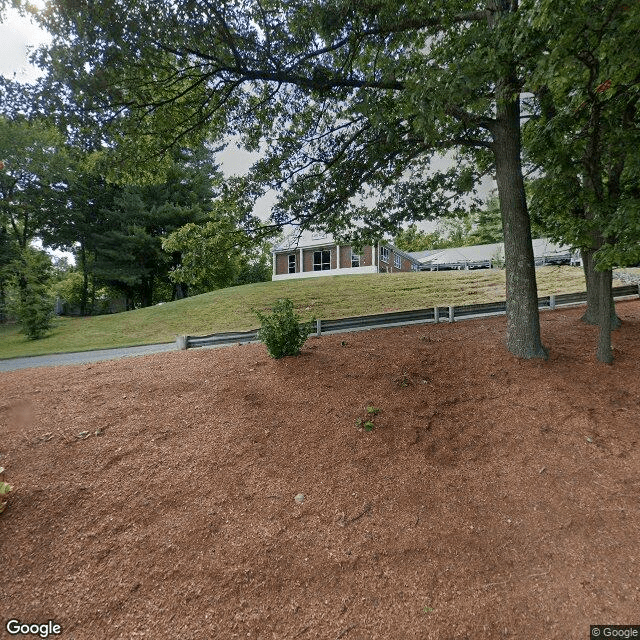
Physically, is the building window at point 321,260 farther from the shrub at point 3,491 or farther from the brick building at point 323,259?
the shrub at point 3,491

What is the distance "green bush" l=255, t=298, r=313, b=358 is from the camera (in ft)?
19.0

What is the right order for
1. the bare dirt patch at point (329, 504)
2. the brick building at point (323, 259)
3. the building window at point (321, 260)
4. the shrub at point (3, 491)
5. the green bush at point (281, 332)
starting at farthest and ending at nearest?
the building window at point (321, 260) → the brick building at point (323, 259) → the green bush at point (281, 332) → the shrub at point (3, 491) → the bare dirt patch at point (329, 504)

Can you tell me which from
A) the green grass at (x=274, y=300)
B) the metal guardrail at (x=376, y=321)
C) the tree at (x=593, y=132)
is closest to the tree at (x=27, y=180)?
the green grass at (x=274, y=300)

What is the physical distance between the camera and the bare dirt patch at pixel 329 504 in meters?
2.21

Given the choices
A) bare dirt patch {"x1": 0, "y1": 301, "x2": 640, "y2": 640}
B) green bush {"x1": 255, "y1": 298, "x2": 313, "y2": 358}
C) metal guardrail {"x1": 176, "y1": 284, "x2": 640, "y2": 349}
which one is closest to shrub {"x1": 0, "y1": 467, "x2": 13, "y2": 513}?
bare dirt patch {"x1": 0, "y1": 301, "x2": 640, "y2": 640}

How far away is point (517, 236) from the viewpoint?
18.2 feet

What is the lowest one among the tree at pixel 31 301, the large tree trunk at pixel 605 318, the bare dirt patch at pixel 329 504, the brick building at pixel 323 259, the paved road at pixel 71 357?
the bare dirt patch at pixel 329 504

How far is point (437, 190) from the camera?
7582mm

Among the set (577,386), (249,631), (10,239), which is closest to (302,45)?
(577,386)

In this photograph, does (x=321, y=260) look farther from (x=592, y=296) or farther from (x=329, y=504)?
(x=329, y=504)

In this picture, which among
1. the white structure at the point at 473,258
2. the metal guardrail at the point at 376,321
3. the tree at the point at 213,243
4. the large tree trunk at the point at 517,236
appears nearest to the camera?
the large tree trunk at the point at 517,236

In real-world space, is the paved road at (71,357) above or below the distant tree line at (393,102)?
below

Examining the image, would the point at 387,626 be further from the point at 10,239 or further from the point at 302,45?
the point at 10,239

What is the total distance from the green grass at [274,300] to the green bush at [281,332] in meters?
8.35
